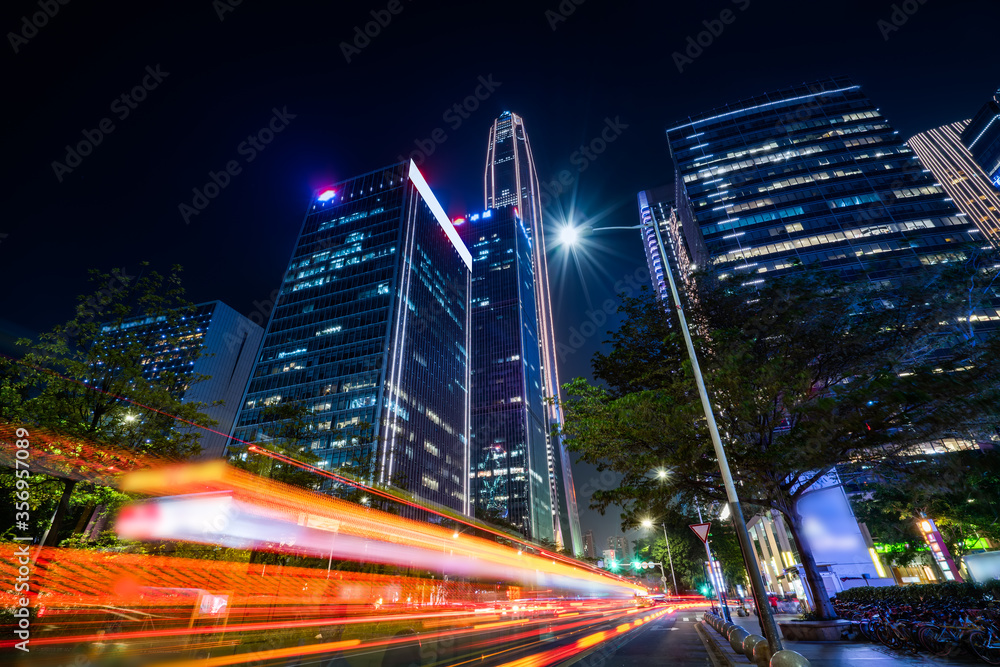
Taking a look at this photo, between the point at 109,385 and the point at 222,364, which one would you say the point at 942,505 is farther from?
the point at 222,364

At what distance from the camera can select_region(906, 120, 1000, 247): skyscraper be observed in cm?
13238

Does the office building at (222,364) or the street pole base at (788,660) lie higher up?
the office building at (222,364)

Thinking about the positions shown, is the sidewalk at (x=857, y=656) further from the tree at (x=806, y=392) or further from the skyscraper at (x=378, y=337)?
the skyscraper at (x=378, y=337)

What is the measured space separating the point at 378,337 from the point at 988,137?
467ft

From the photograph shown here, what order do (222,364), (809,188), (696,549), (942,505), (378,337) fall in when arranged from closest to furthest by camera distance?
(942,505)
(696,549)
(809,188)
(378,337)
(222,364)

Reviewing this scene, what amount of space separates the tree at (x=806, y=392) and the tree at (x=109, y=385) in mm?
16406

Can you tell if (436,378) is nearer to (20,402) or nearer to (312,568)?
(312,568)

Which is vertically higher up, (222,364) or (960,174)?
(960,174)

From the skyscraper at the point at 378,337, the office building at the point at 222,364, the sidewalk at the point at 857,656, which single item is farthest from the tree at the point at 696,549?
the office building at the point at 222,364

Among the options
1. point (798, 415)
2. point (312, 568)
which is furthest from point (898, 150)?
point (312, 568)

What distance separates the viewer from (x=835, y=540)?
114 feet

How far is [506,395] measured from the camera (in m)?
156

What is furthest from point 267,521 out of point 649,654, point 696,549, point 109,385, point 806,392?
point 696,549

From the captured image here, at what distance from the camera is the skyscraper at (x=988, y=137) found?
3529 inches
